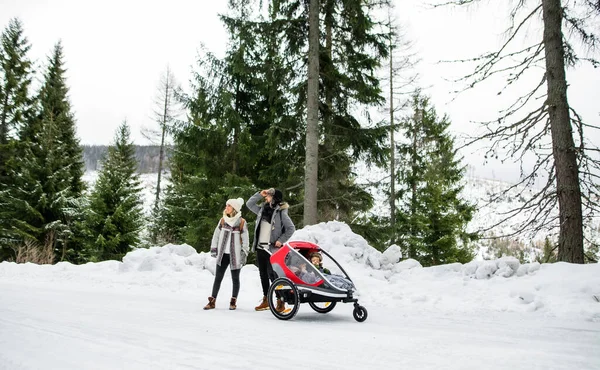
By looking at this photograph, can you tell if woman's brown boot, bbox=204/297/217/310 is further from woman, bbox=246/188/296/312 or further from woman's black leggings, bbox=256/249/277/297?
woman's black leggings, bbox=256/249/277/297

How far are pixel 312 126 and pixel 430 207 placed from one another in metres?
9.95

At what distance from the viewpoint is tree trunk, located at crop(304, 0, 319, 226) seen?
12.5 m

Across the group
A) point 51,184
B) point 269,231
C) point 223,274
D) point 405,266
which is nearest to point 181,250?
point 223,274

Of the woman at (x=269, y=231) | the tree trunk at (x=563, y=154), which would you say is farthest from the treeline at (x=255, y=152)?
the woman at (x=269, y=231)

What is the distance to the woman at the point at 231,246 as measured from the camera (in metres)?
6.53

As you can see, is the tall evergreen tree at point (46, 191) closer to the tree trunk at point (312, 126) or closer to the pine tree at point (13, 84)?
the pine tree at point (13, 84)

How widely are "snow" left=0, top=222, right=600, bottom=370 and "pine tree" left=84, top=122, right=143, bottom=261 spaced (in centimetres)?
977

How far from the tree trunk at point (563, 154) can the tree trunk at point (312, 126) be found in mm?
6670

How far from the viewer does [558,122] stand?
25.6 feet

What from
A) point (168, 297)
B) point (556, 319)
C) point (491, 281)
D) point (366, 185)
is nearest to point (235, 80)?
point (366, 185)

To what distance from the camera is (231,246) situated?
658 cm

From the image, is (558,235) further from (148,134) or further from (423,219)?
(148,134)

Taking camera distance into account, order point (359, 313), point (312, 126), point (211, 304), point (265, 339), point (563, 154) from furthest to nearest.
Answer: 1. point (312, 126)
2. point (563, 154)
3. point (211, 304)
4. point (359, 313)
5. point (265, 339)

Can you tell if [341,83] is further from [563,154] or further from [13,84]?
[13,84]
